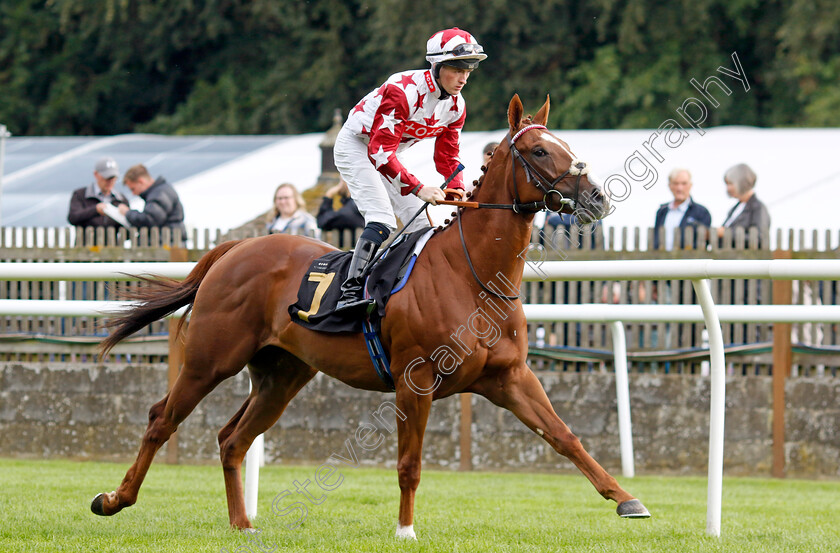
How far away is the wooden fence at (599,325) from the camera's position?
850cm

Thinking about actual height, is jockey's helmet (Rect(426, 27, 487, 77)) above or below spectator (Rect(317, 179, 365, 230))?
above

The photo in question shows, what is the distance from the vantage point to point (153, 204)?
9.96 meters

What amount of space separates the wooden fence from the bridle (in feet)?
9.84

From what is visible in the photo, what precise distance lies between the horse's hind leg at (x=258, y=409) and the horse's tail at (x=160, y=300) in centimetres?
55

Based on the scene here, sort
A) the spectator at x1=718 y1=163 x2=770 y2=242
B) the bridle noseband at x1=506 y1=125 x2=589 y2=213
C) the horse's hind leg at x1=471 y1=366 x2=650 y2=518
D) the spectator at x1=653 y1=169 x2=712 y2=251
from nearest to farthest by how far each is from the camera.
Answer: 1. the horse's hind leg at x1=471 y1=366 x2=650 y2=518
2. the bridle noseband at x1=506 y1=125 x2=589 y2=213
3. the spectator at x1=718 y1=163 x2=770 y2=242
4. the spectator at x1=653 y1=169 x2=712 y2=251

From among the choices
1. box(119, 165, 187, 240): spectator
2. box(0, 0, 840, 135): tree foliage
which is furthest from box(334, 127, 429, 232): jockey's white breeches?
box(0, 0, 840, 135): tree foliage

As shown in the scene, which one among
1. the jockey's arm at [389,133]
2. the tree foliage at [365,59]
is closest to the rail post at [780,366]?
the jockey's arm at [389,133]

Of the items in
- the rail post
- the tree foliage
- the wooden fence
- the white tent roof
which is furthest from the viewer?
the tree foliage

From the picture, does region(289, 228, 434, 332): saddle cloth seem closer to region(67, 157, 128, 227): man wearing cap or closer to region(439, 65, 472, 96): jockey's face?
region(439, 65, 472, 96): jockey's face

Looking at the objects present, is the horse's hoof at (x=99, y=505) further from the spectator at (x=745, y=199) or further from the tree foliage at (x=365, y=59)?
the tree foliage at (x=365, y=59)

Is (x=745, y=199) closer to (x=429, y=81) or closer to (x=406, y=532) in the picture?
(x=429, y=81)

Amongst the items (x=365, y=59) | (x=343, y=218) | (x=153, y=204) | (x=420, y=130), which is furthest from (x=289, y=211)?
(x=365, y=59)

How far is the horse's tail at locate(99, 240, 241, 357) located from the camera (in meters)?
6.01

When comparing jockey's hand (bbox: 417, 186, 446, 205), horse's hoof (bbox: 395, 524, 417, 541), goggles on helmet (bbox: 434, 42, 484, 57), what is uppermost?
goggles on helmet (bbox: 434, 42, 484, 57)
